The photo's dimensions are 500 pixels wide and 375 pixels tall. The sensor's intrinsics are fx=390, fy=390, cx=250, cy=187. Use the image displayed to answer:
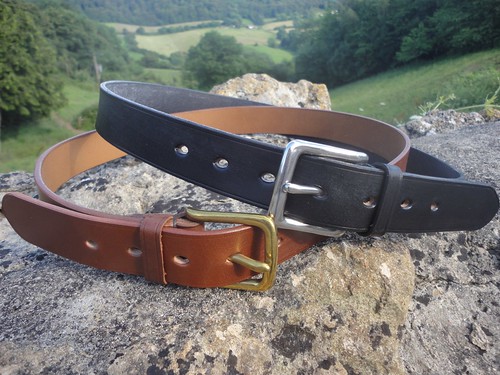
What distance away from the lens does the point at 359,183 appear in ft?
4.55

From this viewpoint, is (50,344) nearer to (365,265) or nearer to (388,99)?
(365,265)

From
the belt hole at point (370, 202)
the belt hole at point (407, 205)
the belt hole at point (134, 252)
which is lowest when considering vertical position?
the belt hole at point (134, 252)

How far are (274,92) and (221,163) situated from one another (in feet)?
8.71

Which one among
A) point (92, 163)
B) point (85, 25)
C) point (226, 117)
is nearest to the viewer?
point (92, 163)

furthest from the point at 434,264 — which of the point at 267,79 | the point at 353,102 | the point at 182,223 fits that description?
the point at 353,102

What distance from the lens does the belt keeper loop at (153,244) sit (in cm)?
132

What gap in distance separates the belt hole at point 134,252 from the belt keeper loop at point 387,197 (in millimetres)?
844

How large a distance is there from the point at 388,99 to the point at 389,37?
16738 mm

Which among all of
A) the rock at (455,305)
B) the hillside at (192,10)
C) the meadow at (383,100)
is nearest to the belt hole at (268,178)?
the rock at (455,305)

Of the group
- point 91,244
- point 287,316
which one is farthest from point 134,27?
point 287,316

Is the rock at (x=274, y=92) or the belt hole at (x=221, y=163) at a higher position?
the belt hole at (x=221, y=163)

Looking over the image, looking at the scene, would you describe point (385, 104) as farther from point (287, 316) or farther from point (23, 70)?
point (287, 316)

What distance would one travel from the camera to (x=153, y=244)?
134 cm

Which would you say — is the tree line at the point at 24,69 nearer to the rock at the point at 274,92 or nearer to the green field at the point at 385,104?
the green field at the point at 385,104
